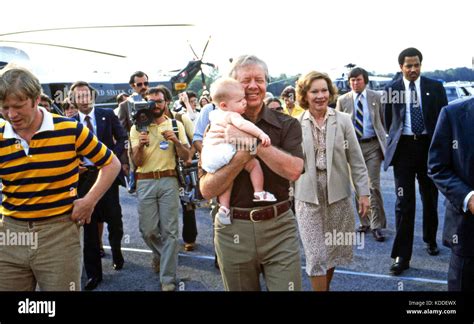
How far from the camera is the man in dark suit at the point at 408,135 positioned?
446 centimetres

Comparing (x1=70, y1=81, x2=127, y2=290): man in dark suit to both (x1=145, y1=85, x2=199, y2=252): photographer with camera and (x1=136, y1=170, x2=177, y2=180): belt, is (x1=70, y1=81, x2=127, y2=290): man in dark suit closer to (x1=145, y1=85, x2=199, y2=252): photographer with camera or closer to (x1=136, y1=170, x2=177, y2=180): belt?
(x1=136, y1=170, x2=177, y2=180): belt

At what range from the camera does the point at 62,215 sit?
2.57m

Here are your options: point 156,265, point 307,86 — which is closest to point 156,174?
point 156,265

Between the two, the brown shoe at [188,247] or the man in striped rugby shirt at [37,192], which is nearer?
the man in striped rugby shirt at [37,192]

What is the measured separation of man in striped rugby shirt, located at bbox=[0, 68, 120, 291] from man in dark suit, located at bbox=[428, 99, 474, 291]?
1800mm

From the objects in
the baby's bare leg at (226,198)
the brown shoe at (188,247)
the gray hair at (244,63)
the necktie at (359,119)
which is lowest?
the brown shoe at (188,247)

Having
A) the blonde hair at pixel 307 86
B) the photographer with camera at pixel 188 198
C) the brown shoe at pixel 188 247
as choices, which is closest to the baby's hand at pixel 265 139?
the blonde hair at pixel 307 86

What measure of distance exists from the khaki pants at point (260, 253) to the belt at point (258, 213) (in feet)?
0.07

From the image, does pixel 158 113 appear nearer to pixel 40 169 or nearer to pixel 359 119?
pixel 40 169

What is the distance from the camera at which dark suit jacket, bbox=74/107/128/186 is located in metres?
4.94

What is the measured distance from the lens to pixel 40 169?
2.46 m

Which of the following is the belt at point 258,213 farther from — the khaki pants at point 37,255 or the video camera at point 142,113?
the video camera at point 142,113

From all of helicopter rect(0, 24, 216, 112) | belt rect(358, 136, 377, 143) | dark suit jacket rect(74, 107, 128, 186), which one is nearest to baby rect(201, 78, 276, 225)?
dark suit jacket rect(74, 107, 128, 186)

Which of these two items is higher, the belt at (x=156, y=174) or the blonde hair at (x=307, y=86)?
the blonde hair at (x=307, y=86)
